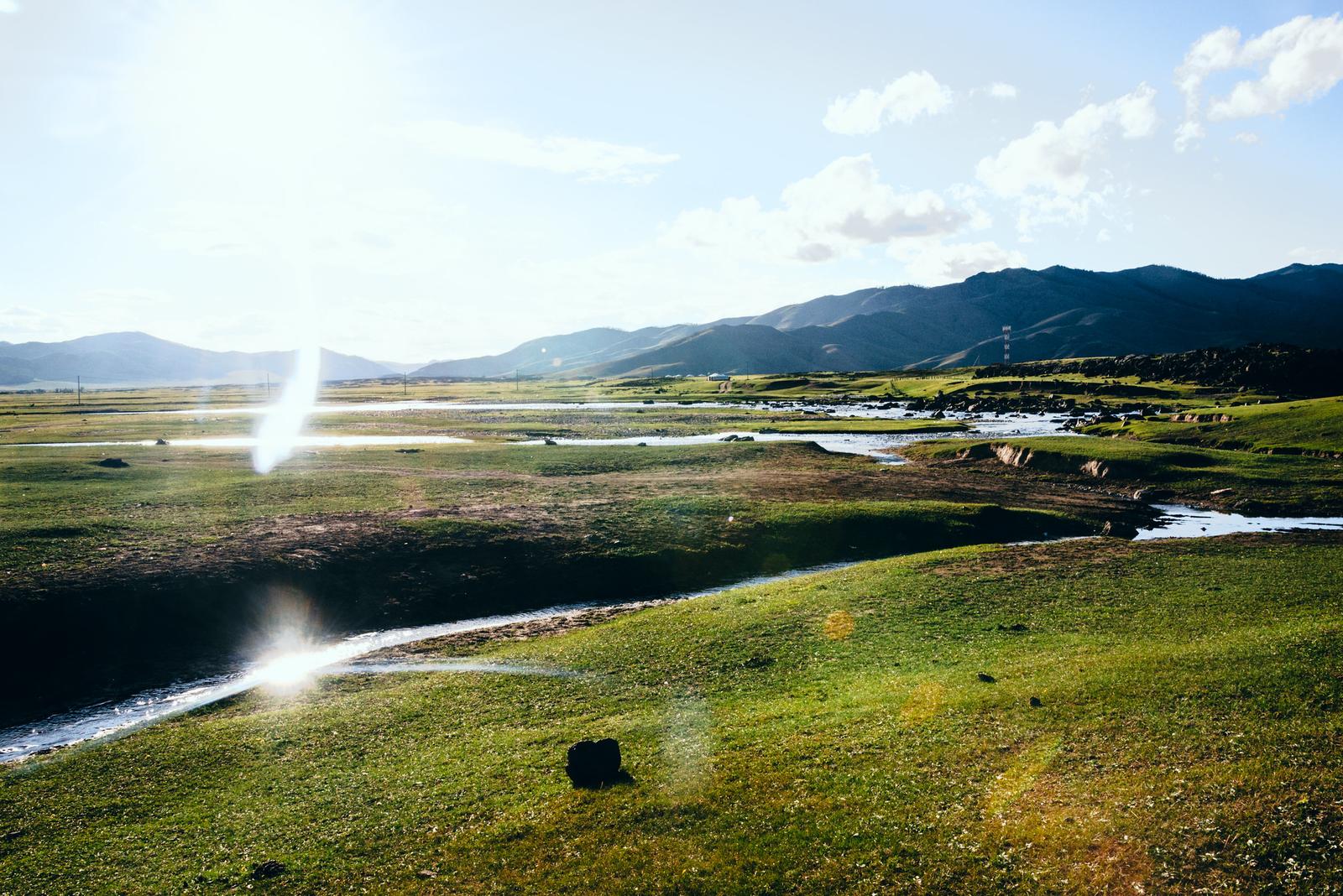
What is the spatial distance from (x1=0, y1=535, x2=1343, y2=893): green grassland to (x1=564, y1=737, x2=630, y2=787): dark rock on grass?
0.57 metres

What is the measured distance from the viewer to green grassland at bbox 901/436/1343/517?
6028cm

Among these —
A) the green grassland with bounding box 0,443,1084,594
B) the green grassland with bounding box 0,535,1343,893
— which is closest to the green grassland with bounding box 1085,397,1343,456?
the green grassland with bounding box 0,443,1084,594

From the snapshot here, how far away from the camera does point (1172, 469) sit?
231ft

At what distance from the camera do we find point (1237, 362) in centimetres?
15338

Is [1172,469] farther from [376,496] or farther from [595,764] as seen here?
[376,496]

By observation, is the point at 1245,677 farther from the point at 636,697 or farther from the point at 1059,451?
the point at 1059,451

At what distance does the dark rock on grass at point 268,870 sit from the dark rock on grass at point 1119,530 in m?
52.7

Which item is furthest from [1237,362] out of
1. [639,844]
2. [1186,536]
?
[639,844]

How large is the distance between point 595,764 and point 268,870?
8199mm

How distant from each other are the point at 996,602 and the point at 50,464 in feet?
273

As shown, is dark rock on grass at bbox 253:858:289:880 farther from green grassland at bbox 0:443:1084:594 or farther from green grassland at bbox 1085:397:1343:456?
green grassland at bbox 1085:397:1343:456

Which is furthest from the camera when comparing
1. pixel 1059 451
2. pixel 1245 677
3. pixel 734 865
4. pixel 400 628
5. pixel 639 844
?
pixel 1059 451

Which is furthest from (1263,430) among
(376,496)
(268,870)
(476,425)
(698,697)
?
(476,425)

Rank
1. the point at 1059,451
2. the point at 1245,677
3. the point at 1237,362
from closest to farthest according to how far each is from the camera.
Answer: the point at 1245,677 → the point at 1059,451 → the point at 1237,362
